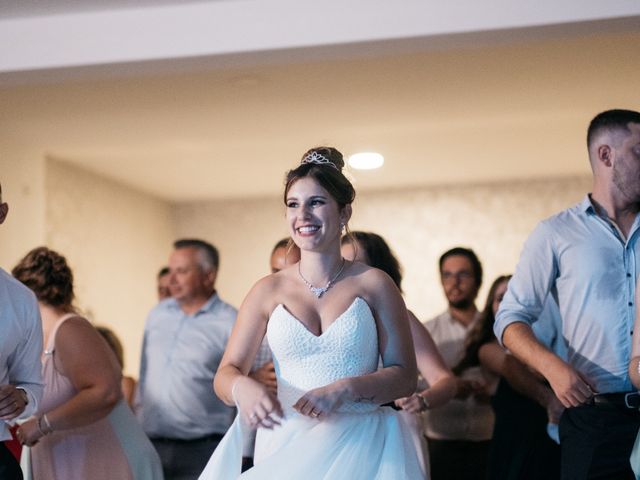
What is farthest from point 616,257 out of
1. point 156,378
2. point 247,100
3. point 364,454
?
point 247,100

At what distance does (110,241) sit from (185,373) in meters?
4.43

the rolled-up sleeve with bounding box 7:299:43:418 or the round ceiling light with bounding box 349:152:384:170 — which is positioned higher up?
the round ceiling light with bounding box 349:152:384:170

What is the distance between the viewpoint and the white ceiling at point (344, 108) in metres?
5.65

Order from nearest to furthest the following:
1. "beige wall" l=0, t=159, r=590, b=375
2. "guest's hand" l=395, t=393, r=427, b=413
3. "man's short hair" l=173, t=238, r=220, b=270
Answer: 1. "guest's hand" l=395, t=393, r=427, b=413
2. "man's short hair" l=173, t=238, r=220, b=270
3. "beige wall" l=0, t=159, r=590, b=375

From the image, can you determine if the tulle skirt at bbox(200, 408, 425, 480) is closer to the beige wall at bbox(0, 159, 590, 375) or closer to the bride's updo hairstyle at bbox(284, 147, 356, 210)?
the bride's updo hairstyle at bbox(284, 147, 356, 210)

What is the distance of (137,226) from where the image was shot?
32.8 ft

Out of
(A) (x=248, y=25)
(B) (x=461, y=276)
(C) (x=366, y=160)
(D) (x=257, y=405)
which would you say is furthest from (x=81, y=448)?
(C) (x=366, y=160)

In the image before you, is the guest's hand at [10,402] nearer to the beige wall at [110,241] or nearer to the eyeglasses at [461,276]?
the eyeglasses at [461,276]

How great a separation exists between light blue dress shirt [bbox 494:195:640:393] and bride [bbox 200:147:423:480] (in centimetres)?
70

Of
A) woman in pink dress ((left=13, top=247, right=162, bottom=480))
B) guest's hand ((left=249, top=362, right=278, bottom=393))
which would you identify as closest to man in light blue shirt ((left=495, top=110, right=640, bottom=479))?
guest's hand ((left=249, top=362, right=278, bottom=393))

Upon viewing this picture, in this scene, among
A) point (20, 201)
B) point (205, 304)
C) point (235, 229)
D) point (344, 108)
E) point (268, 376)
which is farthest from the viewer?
point (235, 229)

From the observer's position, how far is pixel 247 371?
283 cm

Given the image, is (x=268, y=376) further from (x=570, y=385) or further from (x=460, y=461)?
(x=570, y=385)

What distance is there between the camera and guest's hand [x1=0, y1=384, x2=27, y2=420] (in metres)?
2.99
